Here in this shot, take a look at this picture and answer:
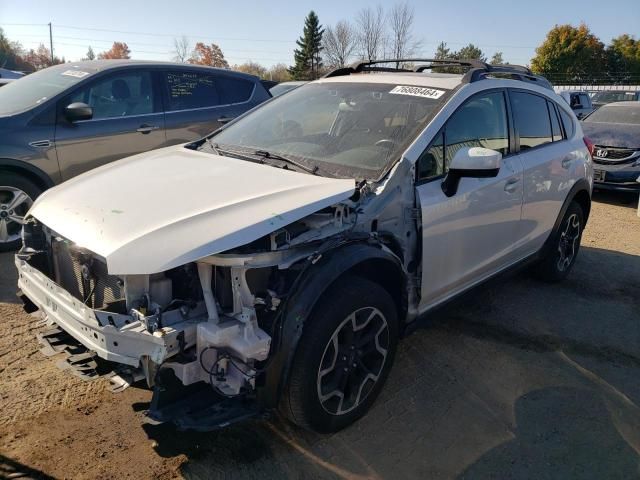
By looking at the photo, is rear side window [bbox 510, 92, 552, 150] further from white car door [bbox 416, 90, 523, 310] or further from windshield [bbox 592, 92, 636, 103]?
windshield [bbox 592, 92, 636, 103]

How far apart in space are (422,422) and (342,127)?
6.41 ft

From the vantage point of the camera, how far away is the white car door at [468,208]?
3.21 m

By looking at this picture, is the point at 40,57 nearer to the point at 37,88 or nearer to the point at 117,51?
the point at 117,51

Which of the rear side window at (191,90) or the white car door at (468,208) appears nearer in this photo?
the white car door at (468,208)

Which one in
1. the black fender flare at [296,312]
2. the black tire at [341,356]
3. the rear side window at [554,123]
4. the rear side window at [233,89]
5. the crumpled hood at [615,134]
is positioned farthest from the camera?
the crumpled hood at [615,134]

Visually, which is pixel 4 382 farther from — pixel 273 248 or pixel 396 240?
pixel 396 240

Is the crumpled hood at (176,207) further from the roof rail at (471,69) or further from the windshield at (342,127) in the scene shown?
the roof rail at (471,69)

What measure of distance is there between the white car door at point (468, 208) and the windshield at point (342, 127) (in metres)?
0.23

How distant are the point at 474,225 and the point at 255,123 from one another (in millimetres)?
1804

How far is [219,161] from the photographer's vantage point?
3328 millimetres

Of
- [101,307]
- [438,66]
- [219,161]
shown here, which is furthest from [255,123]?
[101,307]

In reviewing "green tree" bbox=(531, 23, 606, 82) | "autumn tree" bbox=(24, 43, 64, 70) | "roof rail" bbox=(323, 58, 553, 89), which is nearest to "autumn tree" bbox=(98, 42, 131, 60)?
"autumn tree" bbox=(24, 43, 64, 70)

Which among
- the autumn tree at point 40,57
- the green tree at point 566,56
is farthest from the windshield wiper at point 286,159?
the autumn tree at point 40,57

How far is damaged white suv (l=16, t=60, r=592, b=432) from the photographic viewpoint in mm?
2305
